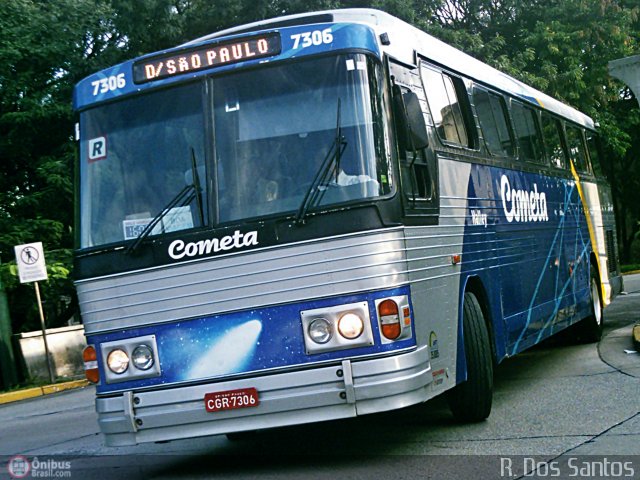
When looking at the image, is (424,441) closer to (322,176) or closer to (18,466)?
(322,176)

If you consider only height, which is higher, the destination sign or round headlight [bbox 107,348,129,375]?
the destination sign

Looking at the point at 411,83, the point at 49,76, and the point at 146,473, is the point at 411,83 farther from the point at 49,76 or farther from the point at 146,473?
the point at 49,76

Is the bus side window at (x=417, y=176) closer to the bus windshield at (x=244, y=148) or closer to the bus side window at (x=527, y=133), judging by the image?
the bus windshield at (x=244, y=148)

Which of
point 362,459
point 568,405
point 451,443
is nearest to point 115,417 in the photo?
point 362,459

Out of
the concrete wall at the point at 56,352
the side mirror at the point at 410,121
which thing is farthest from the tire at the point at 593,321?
the concrete wall at the point at 56,352

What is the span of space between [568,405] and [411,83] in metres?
3.28

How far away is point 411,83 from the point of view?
8.62 meters

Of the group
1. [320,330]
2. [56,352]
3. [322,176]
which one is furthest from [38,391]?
[322,176]

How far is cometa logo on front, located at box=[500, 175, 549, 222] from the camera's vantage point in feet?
36.0

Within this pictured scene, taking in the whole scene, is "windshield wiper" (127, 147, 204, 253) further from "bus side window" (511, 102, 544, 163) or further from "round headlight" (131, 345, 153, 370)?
"bus side window" (511, 102, 544, 163)

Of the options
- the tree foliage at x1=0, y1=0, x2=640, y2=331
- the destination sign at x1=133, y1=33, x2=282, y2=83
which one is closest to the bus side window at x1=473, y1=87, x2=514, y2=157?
the destination sign at x1=133, y1=33, x2=282, y2=83

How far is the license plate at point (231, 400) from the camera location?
24.4 ft

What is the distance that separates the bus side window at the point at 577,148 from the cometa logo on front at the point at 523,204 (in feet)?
9.25

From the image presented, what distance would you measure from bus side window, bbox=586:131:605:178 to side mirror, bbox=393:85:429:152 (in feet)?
31.5
